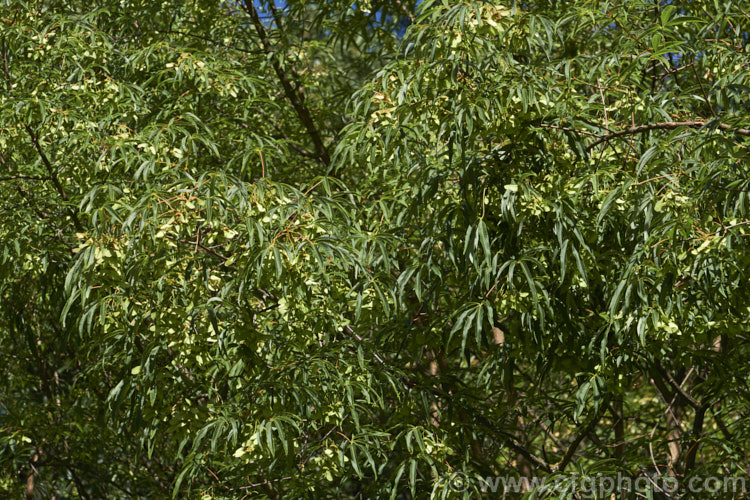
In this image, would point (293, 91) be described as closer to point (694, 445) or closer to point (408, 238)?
point (408, 238)

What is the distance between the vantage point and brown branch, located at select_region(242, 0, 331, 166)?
329 centimetres

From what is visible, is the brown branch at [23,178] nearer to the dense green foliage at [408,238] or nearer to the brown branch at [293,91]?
the dense green foliage at [408,238]

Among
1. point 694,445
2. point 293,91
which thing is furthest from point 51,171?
point 694,445

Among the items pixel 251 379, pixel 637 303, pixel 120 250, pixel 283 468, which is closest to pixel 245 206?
pixel 120 250

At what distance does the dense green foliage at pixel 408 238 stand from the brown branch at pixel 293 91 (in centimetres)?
37

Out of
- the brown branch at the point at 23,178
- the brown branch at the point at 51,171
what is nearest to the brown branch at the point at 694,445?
the brown branch at the point at 51,171

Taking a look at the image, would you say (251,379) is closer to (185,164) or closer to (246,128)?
(185,164)

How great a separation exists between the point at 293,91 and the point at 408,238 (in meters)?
1.14

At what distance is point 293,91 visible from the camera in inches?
134

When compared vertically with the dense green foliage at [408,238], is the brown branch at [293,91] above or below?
above

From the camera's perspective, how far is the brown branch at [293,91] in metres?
3.29

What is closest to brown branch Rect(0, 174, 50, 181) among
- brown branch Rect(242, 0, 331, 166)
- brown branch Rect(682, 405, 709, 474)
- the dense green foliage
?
the dense green foliage

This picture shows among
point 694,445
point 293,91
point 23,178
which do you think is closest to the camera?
point 694,445

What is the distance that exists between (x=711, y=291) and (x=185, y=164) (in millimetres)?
1657
